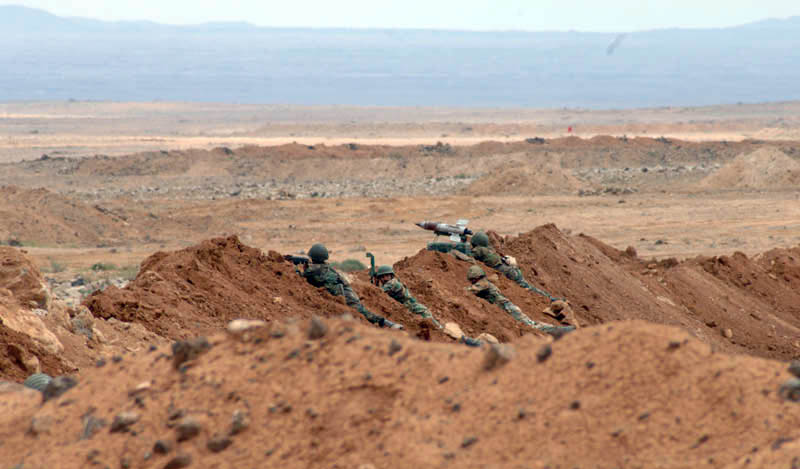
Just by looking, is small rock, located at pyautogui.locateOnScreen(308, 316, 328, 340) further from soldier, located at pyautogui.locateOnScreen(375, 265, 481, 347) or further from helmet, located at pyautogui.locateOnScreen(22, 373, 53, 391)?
soldier, located at pyautogui.locateOnScreen(375, 265, 481, 347)

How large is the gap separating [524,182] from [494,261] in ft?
87.0

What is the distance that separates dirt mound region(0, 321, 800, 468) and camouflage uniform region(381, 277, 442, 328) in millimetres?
6698

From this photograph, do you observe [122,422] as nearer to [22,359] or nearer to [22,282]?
[22,359]

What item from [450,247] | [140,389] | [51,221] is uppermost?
[140,389]

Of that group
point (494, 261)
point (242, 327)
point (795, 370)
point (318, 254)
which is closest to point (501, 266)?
point (494, 261)

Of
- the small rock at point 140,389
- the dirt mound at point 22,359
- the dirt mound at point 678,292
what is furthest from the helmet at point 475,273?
the small rock at point 140,389

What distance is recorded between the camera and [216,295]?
12.6 meters

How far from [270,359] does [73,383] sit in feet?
4.81

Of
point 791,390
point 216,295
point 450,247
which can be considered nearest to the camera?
point 791,390

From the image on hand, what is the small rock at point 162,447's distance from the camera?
6.00 meters

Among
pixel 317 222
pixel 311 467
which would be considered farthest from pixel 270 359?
pixel 317 222

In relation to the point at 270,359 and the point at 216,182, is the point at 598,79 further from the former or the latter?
the point at 270,359

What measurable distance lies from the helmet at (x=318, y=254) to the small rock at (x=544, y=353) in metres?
7.13

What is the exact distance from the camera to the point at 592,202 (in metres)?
38.3
